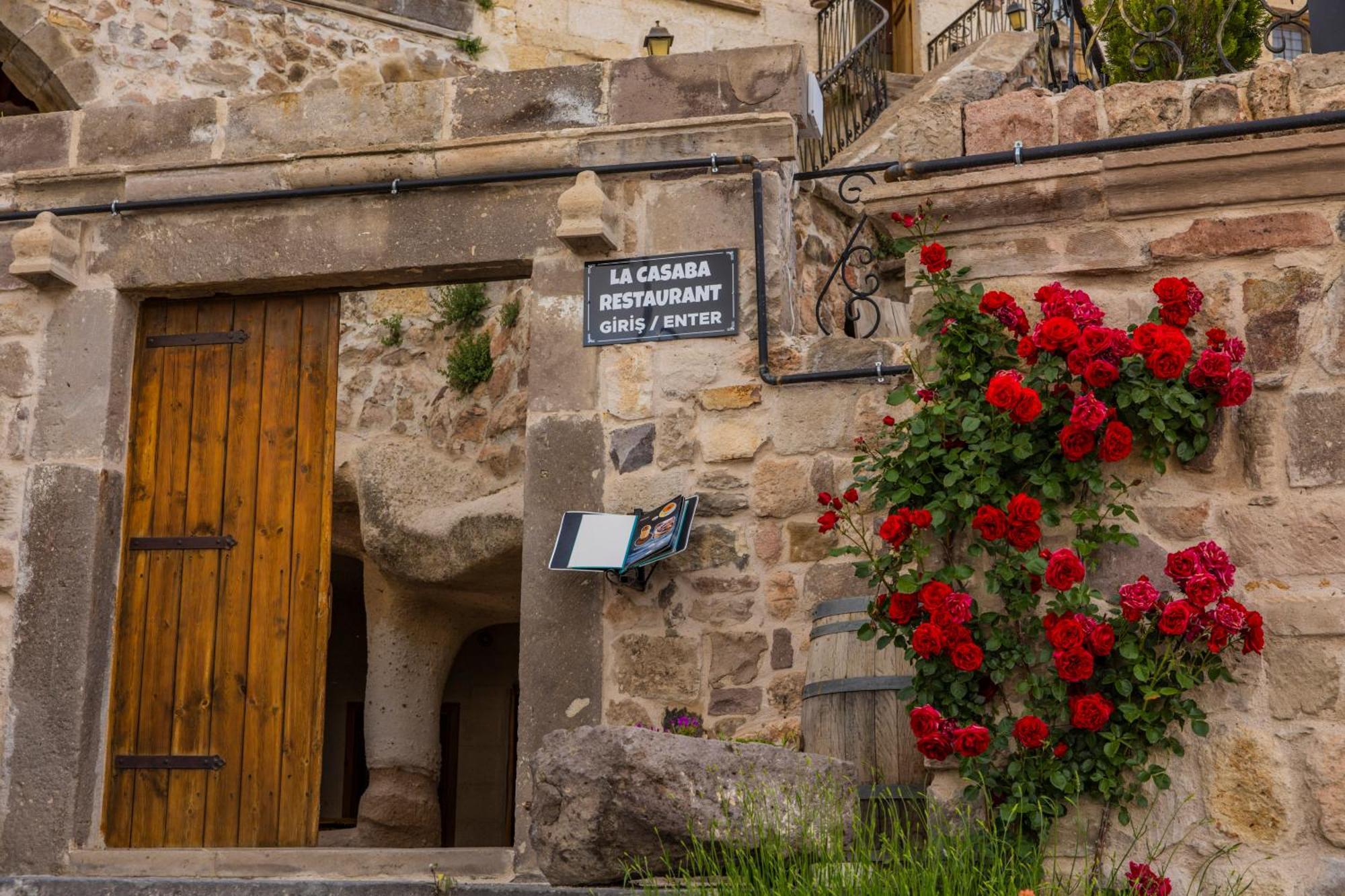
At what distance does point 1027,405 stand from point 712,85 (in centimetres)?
245

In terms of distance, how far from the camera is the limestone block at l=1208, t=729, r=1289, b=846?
3193mm

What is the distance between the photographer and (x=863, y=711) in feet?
12.8

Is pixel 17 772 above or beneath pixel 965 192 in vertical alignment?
beneath

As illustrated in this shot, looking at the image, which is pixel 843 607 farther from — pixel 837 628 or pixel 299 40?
pixel 299 40

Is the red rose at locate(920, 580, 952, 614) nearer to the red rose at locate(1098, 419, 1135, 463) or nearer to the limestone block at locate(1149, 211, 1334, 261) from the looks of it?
the red rose at locate(1098, 419, 1135, 463)

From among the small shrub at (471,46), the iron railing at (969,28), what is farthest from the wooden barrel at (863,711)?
the iron railing at (969,28)

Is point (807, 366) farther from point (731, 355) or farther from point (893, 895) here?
point (893, 895)

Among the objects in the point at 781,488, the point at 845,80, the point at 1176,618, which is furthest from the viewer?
the point at 845,80

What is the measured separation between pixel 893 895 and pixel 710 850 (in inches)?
17.2

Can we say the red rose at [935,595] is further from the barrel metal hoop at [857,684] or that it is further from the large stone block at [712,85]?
the large stone block at [712,85]

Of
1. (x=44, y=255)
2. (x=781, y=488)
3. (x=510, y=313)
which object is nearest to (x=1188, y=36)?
(x=510, y=313)

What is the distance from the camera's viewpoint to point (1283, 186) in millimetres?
3494

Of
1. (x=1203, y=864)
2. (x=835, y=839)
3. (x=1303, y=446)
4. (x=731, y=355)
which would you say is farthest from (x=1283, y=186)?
(x=731, y=355)

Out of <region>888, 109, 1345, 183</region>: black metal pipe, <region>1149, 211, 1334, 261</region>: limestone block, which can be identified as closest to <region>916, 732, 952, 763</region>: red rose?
<region>1149, 211, 1334, 261</region>: limestone block
